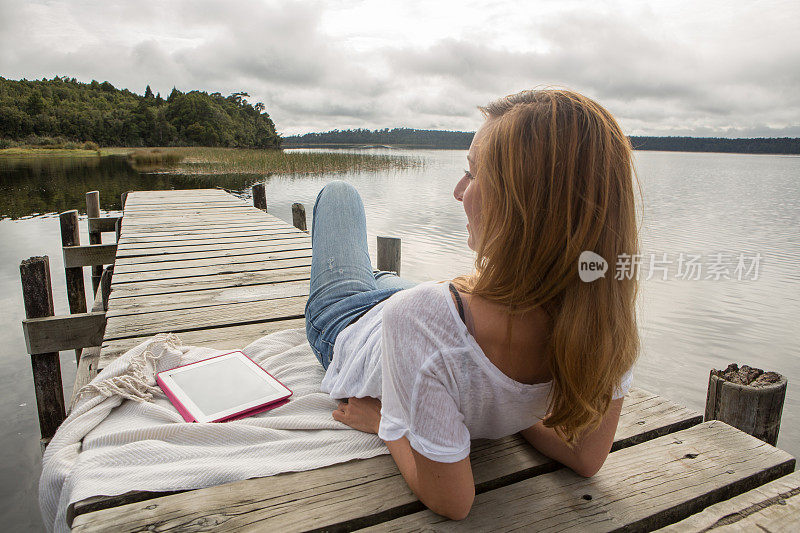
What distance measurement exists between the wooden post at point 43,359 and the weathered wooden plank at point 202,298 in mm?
436

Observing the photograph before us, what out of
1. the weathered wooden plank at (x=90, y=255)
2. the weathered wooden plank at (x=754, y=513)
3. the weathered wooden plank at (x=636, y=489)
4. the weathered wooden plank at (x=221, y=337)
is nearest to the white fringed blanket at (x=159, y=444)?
the weathered wooden plank at (x=636, y=489)

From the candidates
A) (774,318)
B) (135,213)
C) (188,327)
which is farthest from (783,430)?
(135,213)

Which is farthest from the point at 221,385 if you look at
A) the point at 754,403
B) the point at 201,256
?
the point at 201,256

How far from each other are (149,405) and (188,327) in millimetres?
1226

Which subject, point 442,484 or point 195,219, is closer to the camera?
point 442,484

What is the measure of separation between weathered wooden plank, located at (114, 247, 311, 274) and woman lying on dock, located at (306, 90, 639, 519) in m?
3.69

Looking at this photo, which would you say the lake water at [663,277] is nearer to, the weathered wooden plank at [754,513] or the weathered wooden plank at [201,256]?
the weathered wooden plank at [754,513]

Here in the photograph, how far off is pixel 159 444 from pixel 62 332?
7.19ft

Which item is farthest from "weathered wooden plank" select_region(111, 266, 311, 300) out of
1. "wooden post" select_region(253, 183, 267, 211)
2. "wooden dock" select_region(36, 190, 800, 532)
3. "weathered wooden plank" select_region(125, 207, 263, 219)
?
"wooden post" select_region(253, 183, 267, 211)

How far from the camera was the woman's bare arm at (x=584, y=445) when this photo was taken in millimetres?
1428

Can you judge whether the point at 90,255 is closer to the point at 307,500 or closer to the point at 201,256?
the point at 201,256

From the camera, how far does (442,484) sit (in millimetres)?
1235

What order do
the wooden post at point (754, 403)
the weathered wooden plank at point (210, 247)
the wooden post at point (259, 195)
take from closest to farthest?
the wooden post at point (754, 403)
the weathered wooden plank at point (210, 247)
the wooden post at point (259, 195)

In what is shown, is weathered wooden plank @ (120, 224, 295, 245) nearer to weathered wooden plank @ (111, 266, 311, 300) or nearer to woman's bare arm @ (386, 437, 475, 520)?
weathered wooden plank @ (111, 266, 311, 300)
